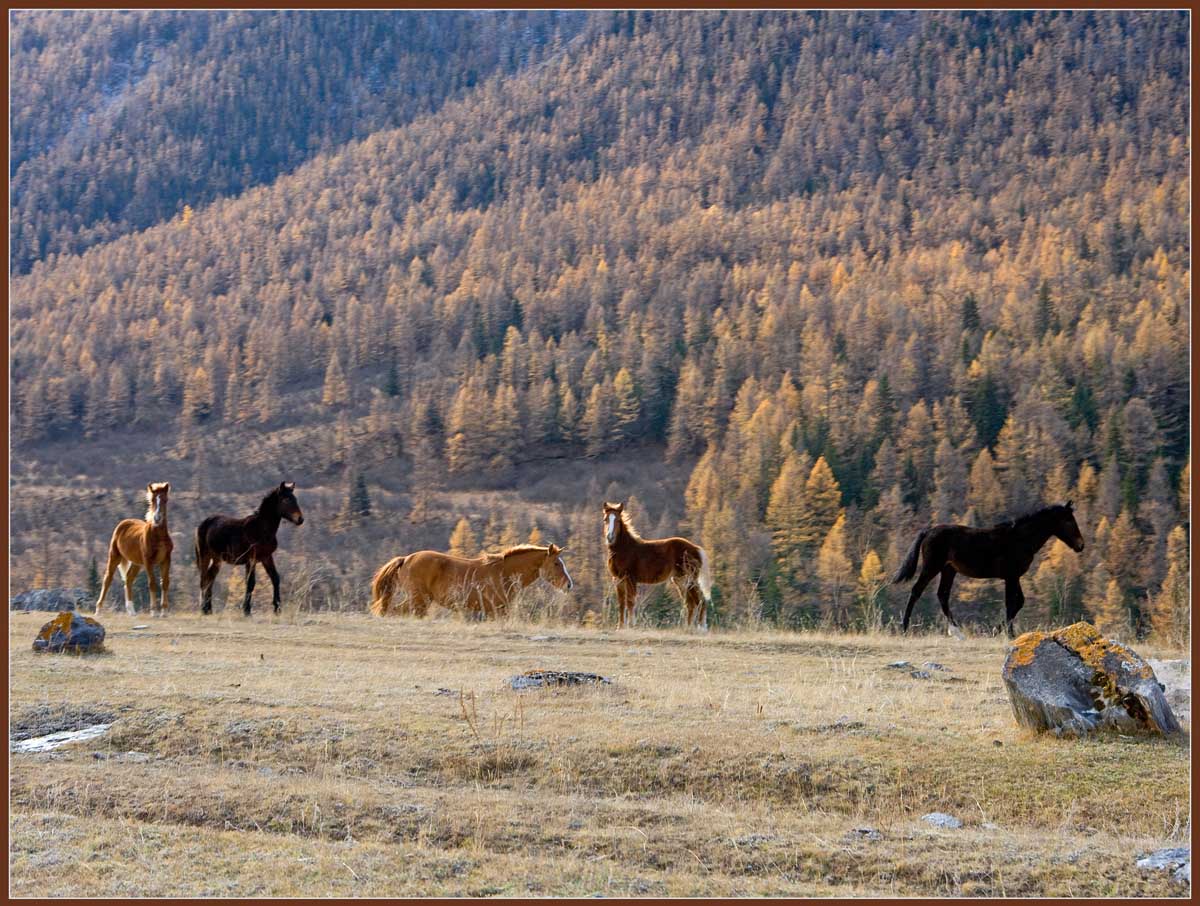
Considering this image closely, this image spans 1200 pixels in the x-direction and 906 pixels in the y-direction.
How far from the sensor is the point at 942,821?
35.7 feet

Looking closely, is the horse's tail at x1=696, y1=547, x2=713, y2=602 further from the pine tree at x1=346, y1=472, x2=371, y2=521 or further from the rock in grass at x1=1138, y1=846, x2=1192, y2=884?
the pine tree at x1=346, y1=472, x2=371, y2=521

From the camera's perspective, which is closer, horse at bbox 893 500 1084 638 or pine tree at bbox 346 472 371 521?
horse at bbox 893 500 1084 638

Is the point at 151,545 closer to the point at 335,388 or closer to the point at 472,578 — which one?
the point at 472,578

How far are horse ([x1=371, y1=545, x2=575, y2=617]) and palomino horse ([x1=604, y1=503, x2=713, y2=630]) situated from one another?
1.25 metres

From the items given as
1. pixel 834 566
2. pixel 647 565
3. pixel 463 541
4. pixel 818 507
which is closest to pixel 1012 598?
pixel 647 565

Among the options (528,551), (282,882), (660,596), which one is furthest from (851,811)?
(660,596)

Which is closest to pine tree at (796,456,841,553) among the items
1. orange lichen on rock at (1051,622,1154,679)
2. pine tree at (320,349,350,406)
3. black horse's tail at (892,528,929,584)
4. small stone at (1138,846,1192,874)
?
pine tree at (320,349,350,406)

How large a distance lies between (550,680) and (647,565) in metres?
9.33

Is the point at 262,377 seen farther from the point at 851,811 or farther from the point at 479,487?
the point at 851,811

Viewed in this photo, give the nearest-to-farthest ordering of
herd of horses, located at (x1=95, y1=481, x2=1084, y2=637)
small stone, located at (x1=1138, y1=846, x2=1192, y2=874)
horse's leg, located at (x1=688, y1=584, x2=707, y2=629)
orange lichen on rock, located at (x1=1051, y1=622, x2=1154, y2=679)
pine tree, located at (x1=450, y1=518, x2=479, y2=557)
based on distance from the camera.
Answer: small stone, located at (x1=1138, y1=846, x2=1192, y2=874) < orange lichen on rock, located at (x1=1051, y1=622, x2=1154, y2=679) < herd of horses, located at (x1=95, y1=481, x2=1084, y2=637) < horse's leg, located at (x1=688, y1=584, x2=707, y2=629) < pine tree, located at (x1=450, y1=518, x2=479, y2=557)

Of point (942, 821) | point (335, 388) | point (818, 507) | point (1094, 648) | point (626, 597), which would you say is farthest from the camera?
point (335, 388)

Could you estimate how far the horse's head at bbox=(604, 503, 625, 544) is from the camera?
24.2 m

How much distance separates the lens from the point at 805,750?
1245cm

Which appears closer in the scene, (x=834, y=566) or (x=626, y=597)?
(x=626, y=597)
